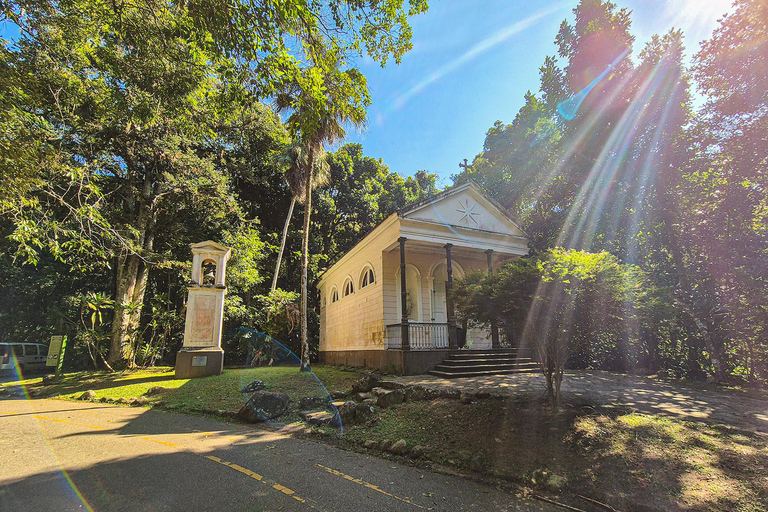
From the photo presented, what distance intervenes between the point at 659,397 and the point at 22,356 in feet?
80.0

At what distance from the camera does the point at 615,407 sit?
5.06 meters

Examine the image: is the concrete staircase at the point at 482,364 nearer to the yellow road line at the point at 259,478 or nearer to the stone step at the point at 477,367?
the stone step at the point at 477,367

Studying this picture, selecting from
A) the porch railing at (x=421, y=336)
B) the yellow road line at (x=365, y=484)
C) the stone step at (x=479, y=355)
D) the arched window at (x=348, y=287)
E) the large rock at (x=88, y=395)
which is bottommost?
the large rock at (x=88, y=395)

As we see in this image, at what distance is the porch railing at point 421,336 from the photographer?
11.0m

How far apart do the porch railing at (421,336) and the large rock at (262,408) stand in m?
5.17

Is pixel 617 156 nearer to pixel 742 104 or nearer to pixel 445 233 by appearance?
pixel 742 104

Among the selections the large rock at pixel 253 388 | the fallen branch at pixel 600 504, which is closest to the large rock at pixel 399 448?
the fallen branch at pixel 600 504

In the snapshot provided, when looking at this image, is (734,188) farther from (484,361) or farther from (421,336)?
(421,336)

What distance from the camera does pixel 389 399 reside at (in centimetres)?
621

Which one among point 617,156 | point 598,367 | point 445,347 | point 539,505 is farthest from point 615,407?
point 617,156

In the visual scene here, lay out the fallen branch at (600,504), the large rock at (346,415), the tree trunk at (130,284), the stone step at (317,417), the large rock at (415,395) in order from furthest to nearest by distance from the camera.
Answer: the tree trunk at (130,284)
the large rock at (415,395)
the stone step at (317,417)
the large rock at (346,415)
the fallen branch at (600,504)

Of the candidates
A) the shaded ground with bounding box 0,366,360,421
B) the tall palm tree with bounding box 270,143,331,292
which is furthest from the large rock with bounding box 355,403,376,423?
the tall palm tree with bounding box 270,143,331,292

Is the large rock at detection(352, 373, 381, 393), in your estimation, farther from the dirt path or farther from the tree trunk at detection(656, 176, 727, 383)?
the tree trunk at detection(656, 176, 727, 383)

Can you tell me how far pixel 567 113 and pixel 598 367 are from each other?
9.60m
